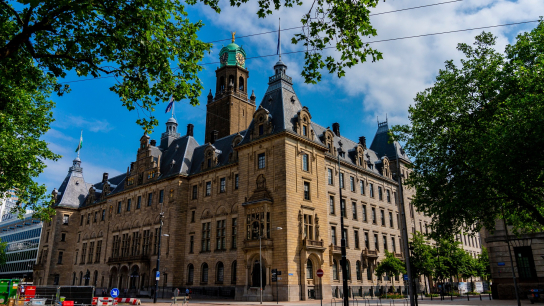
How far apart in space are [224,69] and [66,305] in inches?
2212

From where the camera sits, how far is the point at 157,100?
1587 centimetres

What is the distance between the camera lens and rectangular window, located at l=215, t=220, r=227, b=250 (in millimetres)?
47719

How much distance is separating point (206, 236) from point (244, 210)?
8.99m

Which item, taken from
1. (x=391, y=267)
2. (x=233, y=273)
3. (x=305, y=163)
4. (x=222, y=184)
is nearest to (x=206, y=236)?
(x=222, y=184)

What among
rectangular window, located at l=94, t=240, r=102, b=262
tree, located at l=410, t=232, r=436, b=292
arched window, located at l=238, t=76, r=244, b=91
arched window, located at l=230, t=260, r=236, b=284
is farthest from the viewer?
arched window, located at l=238, t=76, r=244, b=91

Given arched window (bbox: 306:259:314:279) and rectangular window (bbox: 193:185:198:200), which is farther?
rectangular window (bbox: 193:185:198:200)

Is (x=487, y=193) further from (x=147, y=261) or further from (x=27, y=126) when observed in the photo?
(x=147, y=261)

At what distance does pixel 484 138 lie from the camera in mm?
24078

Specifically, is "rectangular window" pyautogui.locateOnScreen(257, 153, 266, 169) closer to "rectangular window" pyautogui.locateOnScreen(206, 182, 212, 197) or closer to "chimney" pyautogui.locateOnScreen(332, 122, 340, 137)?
"rectangular window" pyautogui.locateOnScreen(206, 182, 212, 197)

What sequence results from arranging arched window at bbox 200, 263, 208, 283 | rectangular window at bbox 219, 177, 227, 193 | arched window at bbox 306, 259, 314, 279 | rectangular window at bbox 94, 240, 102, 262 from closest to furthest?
arched window at bbox 306, 259, 314, 279
arched window at bbox 200, 263, 208, 283
rectangular window at bbox 219, 177, 227, 193
rectangular window at bbox 94, 240, 102, 262

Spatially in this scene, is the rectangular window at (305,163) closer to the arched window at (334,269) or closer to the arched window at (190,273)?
the arched window at (334,269)

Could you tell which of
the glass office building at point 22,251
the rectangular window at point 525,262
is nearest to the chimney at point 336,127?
the rectangular window at point 525,262

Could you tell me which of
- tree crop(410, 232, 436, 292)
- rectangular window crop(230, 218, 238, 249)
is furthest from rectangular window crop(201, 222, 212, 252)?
tree crop(410, 232, 436, 292)

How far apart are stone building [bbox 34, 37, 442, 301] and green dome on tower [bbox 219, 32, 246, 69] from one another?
1178mm
